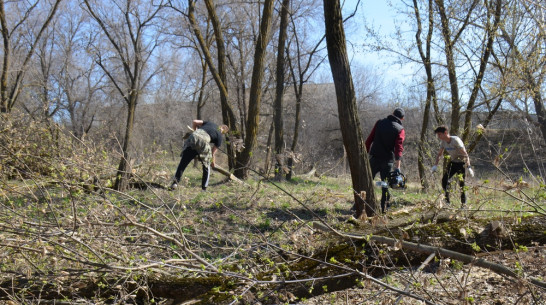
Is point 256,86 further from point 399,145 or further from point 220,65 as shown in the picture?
point 399,145

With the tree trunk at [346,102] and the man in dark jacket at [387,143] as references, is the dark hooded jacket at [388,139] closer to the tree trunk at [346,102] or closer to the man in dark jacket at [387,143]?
the man in dark jacket at [387,143]

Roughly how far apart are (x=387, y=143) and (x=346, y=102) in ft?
4.30

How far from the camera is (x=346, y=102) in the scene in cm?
611

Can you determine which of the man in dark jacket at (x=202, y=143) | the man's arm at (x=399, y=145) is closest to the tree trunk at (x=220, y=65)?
the man in dark jacket at (x=202, y=143)

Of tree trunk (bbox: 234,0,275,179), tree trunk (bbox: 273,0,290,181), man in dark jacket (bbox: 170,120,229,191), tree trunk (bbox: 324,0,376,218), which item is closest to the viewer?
tree trunk (bbox: 324,0,376,218)

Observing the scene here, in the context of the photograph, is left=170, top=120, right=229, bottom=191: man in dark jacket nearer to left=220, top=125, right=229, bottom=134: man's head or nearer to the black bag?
left=220, top=125, right=229, bottom=134: man's head

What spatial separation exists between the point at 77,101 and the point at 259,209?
2519 centimetres

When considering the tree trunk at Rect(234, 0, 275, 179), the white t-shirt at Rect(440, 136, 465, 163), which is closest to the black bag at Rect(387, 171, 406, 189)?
the white t-shirt at Rect(440, 136, 465, 163)

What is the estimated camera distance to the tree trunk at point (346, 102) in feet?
19.5

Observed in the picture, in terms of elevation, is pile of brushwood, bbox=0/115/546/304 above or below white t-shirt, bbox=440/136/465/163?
below

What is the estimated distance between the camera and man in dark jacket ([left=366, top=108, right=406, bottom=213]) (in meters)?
6.88

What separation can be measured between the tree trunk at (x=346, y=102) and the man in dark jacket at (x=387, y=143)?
0.79m

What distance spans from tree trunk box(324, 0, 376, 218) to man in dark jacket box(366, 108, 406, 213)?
2.60ft

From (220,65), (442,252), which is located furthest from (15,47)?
(442,252)
